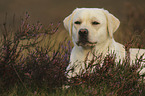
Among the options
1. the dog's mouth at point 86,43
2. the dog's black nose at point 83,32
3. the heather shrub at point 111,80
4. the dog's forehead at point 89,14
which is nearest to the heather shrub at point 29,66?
the heather shrub at point 111,80

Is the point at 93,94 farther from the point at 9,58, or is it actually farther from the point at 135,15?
the point at 135,15

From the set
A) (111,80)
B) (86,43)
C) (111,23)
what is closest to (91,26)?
(86,43)

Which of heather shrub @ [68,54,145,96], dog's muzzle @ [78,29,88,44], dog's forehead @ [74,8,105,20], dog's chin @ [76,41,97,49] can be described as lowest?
heather shrub @ [68,54,145,96]

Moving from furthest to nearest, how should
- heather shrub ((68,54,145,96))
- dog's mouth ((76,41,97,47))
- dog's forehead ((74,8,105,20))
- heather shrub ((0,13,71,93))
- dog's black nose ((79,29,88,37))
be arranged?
dog's forehead ((74,8,105,20)) < dog's mouth ((76,41,97,47)) < dog's black nose ((79,29,88,37)) < heather shrub ((0,13,71,93)) < heather shrub ((68,54,145,96))

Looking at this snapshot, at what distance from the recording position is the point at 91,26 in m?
4.33

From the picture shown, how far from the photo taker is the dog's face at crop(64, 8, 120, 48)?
4213 millimetres

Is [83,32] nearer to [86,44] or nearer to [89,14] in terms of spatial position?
[86,44]

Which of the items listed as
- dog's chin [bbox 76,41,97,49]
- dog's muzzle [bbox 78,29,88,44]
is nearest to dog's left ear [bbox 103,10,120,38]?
dog's chin [bbox 76,41,97,49]

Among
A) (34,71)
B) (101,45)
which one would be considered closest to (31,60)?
(34,71)

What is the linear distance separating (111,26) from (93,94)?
5.59 feet

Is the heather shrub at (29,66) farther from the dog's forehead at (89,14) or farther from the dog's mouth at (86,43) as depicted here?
the dog's forehead at (89,14)

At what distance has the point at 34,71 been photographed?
376cm

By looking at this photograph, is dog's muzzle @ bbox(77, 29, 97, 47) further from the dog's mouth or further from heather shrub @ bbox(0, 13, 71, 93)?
heather shrub @ bbox(0, 13, 71, 93)

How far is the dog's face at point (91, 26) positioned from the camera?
4213mm
